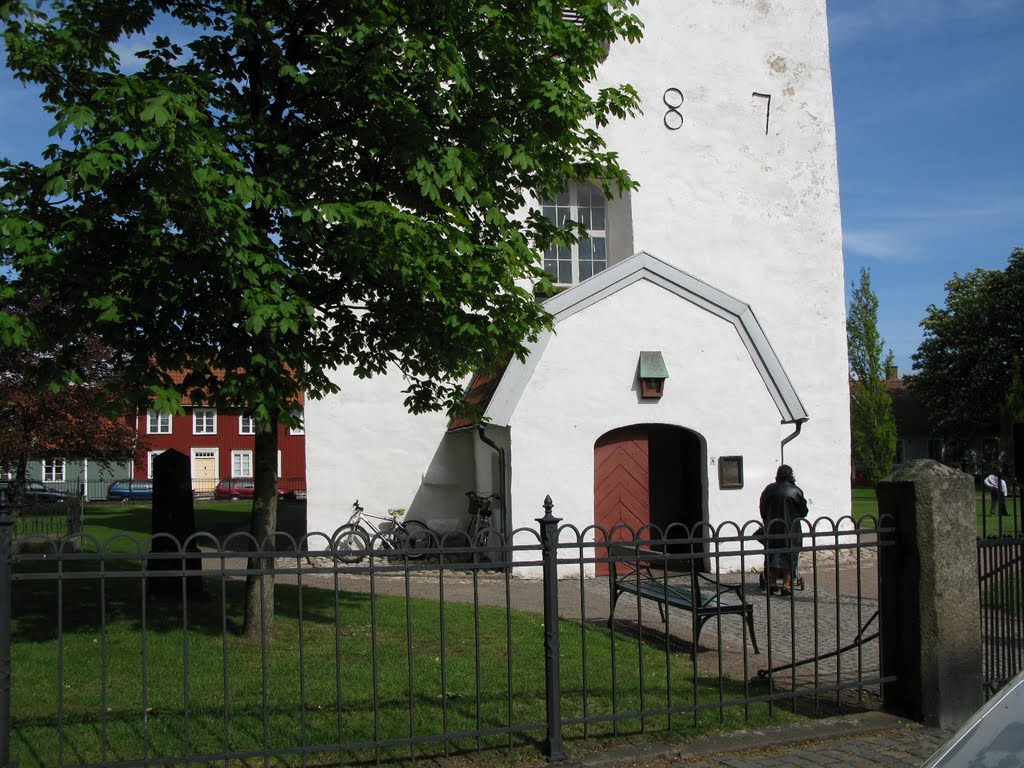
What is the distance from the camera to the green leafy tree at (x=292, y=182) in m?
6.62

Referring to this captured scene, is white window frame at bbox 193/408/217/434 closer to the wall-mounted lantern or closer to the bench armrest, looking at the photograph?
the wall-mounted lantern

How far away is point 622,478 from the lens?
45.1ft

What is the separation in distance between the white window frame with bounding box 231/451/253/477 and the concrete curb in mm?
50689

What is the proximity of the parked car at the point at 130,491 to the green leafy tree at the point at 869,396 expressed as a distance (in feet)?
114

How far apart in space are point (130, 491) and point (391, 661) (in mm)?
45230

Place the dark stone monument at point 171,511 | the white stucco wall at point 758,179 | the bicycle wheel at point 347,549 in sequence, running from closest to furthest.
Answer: the bicycle wheel at point 347,549
the dark stone monument at point 171,511
the white stucco wall at point 758,179

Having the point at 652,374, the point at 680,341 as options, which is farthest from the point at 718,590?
the point at 680,341

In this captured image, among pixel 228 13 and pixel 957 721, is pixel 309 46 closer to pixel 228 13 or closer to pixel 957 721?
pixel 228 13

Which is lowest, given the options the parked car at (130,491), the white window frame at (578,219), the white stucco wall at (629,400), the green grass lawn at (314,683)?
the parked car at (130,491)

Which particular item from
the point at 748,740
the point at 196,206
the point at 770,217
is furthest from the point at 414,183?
the point at 770,217

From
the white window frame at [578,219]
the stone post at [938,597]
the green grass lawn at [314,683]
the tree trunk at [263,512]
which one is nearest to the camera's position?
the green grass lawn at [314,683]

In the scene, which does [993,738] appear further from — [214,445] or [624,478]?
[214,445]

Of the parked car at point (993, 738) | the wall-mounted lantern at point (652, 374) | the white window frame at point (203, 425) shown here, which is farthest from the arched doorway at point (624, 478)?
the white window frame at point (203, 425)

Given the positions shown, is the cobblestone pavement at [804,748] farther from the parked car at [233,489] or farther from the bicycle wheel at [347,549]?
the parked car at [233,489]
